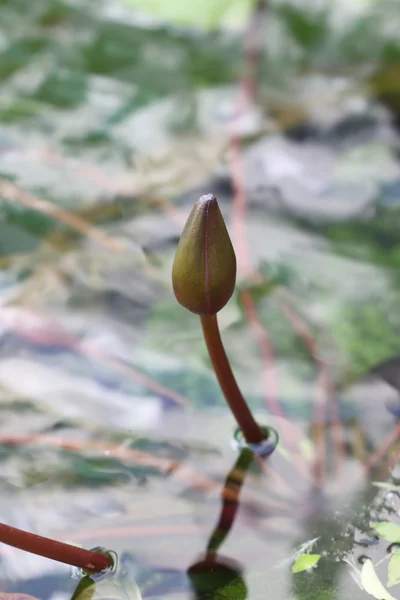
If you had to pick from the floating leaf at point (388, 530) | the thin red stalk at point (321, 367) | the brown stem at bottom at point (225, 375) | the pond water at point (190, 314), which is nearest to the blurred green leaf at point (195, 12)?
the pond water at point (190, 314)

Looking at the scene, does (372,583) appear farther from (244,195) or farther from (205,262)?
(244,195)

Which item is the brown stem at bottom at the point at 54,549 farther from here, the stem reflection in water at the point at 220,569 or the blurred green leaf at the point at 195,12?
the blurred green leaf at the point at 195,12

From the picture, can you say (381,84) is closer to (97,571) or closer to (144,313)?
(144,313)

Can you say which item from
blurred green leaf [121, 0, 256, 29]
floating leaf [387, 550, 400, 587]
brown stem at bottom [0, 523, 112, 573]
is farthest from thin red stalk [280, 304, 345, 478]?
blurred green leaf [121, 0, 256, 29]

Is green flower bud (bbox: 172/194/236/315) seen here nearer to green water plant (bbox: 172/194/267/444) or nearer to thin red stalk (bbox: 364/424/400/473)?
green water plant (bbox: 172/194/267/444)

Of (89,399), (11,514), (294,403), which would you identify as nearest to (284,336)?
(294,403)

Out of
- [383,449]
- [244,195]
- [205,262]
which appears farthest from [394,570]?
[244,195]
